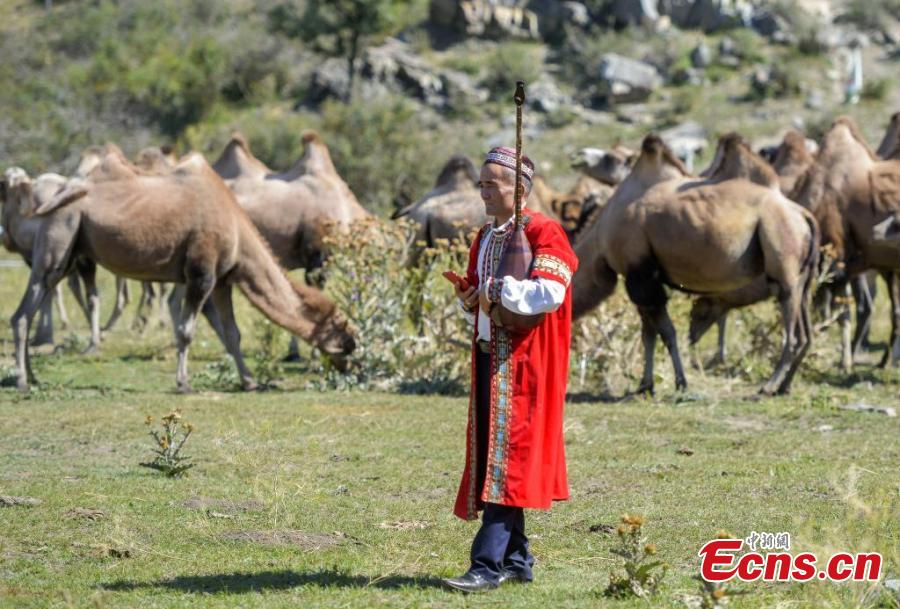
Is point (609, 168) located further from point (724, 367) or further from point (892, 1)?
point (892, 1)

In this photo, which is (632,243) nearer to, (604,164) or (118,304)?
(604,164)

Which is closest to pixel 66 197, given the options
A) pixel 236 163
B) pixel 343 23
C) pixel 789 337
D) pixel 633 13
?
pixel 236 163

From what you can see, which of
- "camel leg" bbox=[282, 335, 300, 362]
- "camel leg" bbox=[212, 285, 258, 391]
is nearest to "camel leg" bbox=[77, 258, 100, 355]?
"camel leg" bbox=[282, 335, 300, 362]

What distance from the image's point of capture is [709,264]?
1206 centimetres

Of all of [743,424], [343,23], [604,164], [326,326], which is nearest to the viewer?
[743,424]

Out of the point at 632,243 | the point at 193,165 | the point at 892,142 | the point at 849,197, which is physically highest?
the point at 892,142

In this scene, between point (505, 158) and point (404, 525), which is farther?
point (404, 525)

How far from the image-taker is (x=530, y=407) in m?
5.86

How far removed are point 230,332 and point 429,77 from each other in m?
37.2

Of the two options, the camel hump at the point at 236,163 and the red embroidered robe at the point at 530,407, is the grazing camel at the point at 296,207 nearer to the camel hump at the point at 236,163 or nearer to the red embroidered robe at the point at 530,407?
the camel hump at the point at 236,163

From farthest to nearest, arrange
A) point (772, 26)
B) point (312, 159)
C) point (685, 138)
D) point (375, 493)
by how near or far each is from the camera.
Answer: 1. point (772, 26)
2. point (685, 138)
3. point (312, 159)
4. point (375, 493)

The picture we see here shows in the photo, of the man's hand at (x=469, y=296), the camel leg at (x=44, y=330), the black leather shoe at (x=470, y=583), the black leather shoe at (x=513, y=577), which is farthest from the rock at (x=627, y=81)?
the black leather shoe at (x=470, y=583)

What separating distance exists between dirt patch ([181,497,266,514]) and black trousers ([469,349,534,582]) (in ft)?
6.68

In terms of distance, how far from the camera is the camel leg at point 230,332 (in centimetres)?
1296
